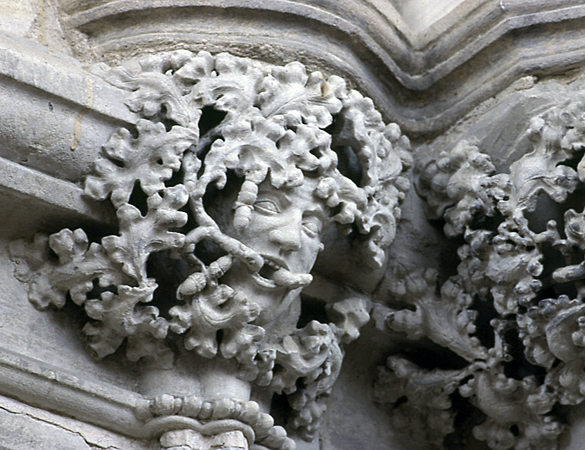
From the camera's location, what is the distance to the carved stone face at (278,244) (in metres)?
1.64

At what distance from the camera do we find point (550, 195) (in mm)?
1840

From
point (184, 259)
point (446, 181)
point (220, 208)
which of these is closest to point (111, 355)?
point (184, 259)

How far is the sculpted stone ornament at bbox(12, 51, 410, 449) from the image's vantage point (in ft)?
5.25

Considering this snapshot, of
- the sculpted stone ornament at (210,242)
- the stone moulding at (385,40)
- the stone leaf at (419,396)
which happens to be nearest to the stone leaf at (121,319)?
the sculpted stone ornament at (210,242)

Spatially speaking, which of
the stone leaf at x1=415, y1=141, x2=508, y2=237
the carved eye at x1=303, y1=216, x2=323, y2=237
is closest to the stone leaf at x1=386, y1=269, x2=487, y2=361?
the stone leaf at x1=415, y1=141, x2=508, y2=237

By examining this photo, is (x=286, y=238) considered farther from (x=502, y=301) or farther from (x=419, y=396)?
(x=419, y=396)

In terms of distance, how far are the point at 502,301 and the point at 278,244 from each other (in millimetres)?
522

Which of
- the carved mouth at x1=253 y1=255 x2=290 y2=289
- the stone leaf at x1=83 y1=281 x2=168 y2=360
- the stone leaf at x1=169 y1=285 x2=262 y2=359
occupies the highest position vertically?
the carved mouth at x1=253 y1=255 x2=290 y2=289

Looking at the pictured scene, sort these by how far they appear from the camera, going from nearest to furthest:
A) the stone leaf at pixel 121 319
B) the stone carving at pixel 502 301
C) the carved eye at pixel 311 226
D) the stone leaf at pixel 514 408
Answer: the stone leaf at pixel 121 319 → the carved eye at pixel 311 226 → the stone carving at pixel 502 301 → the stone leaf at pixel 514 408

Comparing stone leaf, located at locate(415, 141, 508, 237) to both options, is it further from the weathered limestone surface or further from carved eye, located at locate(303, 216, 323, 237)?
carved eye, located at locate(303, 216, 323, 237)

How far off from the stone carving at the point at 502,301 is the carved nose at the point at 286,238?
446mm

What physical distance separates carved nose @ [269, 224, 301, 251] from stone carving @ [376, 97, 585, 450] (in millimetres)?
446

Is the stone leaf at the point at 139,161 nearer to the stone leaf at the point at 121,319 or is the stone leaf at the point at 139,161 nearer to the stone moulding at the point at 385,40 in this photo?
the stone leaf at the point at 121,319

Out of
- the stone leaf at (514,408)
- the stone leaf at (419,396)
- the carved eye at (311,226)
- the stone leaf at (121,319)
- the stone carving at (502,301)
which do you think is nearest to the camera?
the stone leaf at (121,319)
